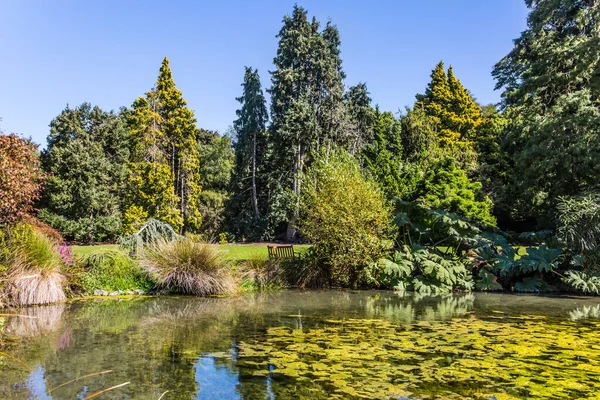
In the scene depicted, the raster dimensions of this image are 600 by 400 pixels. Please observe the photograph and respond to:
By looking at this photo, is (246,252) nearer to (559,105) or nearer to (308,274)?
(308,274)

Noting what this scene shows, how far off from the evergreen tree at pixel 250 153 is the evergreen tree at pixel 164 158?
3779 mm

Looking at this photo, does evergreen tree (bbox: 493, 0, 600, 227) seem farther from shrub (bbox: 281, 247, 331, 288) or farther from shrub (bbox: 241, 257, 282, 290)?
shrub (bbox: 241, 257, 282, 290)

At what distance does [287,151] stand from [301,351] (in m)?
24.8

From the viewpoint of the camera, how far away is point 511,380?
5176mm

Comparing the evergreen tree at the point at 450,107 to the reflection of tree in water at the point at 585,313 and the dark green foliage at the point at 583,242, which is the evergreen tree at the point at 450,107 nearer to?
the dark green foliage at the point at 583,242

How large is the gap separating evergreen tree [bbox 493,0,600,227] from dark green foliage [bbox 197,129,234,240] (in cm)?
2067

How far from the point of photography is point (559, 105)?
17594 millimetres

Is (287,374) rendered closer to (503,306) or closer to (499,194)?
(503,306)

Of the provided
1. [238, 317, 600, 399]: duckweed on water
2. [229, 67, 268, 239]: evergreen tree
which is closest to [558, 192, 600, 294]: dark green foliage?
[238, 317, 600, 399]: duckweed on water

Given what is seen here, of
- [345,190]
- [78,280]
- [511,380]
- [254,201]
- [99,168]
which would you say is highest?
[99,168]

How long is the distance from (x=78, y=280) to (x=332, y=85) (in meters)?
22.8

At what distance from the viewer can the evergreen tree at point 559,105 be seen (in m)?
16.5

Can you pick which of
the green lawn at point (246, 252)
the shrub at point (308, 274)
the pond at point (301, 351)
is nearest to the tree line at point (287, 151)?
the green lawn at point (246, 252)

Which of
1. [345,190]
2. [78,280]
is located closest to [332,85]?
[345,190]
